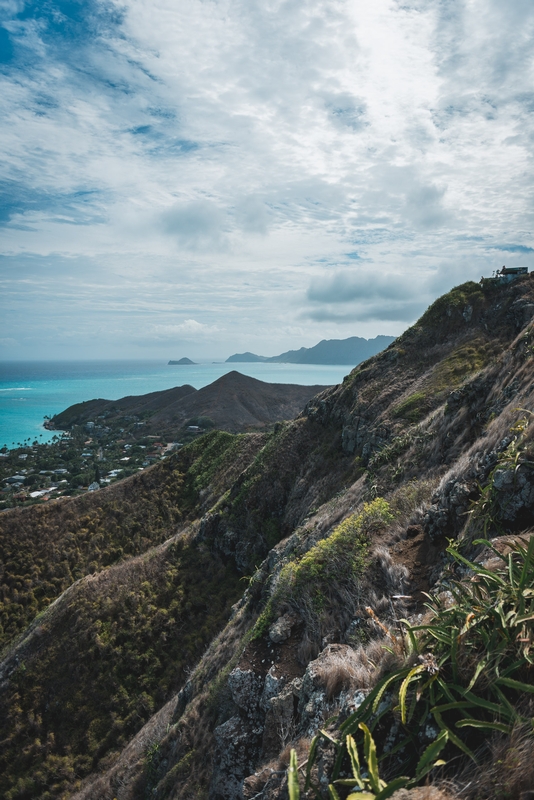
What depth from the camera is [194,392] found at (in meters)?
141

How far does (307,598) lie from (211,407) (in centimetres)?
11484

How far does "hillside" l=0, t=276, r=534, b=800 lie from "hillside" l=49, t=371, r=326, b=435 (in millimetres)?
73284

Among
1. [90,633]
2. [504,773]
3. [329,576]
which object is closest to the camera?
[504,773]

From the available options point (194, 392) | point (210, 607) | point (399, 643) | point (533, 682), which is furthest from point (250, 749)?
point (194, 392)

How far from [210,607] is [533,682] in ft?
65.4

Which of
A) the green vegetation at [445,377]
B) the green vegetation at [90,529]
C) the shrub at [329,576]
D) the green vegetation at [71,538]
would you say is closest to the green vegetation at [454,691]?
the shrub at [329,576]

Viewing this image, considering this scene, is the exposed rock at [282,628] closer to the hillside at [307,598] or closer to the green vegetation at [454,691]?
the hillside at [307,598]

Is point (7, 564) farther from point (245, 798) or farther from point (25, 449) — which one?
point (25, 449)

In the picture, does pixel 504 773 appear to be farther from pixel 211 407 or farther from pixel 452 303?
pixel 211 407

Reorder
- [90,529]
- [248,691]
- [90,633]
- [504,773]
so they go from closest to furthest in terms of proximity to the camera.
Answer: [504,773] < [248,691] < [90,633] < [90,529]

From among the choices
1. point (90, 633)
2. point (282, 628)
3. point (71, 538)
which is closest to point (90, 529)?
point (71, 538)

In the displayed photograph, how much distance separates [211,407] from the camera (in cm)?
12000

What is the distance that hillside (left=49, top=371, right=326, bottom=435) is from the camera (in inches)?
4493

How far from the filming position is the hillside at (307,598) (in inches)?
92.3
